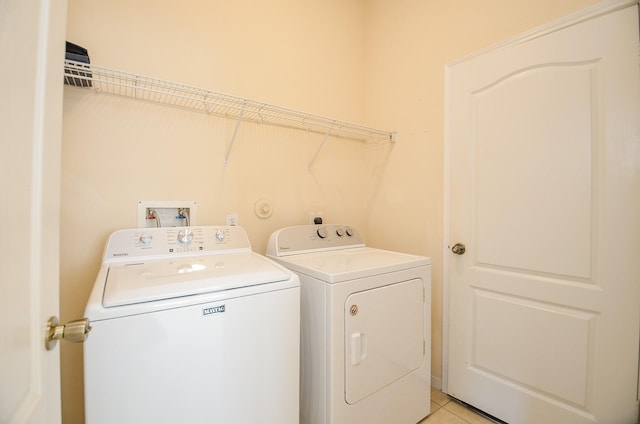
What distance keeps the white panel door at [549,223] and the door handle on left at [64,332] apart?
6.02 ft

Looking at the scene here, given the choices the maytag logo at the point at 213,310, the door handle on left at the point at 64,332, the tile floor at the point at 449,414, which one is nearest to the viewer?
the door handle on left at the point at 64,332

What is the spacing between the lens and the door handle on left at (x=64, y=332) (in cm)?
52

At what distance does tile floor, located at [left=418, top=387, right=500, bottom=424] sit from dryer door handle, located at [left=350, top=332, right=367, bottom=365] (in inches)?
29.4

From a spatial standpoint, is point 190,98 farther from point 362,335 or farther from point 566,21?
point 566,21

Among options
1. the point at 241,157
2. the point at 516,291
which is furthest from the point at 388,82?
the point at 516,291

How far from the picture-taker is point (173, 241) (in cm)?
135

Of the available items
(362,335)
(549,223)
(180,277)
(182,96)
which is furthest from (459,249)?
(182,96)

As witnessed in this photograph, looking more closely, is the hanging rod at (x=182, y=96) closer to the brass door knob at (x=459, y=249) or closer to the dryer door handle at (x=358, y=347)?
the brass door knob at (x=459, y=249)

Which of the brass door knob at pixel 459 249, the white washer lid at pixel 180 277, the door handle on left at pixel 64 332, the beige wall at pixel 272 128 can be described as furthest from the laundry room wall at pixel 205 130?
the brass door knob at pixel 459 249

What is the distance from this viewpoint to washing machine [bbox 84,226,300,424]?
2.56 ft

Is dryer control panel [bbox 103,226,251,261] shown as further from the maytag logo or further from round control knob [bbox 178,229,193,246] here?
the maytag logo

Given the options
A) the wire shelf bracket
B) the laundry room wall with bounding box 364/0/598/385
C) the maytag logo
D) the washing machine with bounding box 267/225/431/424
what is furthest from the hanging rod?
the maytag logo

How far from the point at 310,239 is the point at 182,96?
43.7 inches

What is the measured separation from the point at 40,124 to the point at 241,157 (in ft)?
4.12
